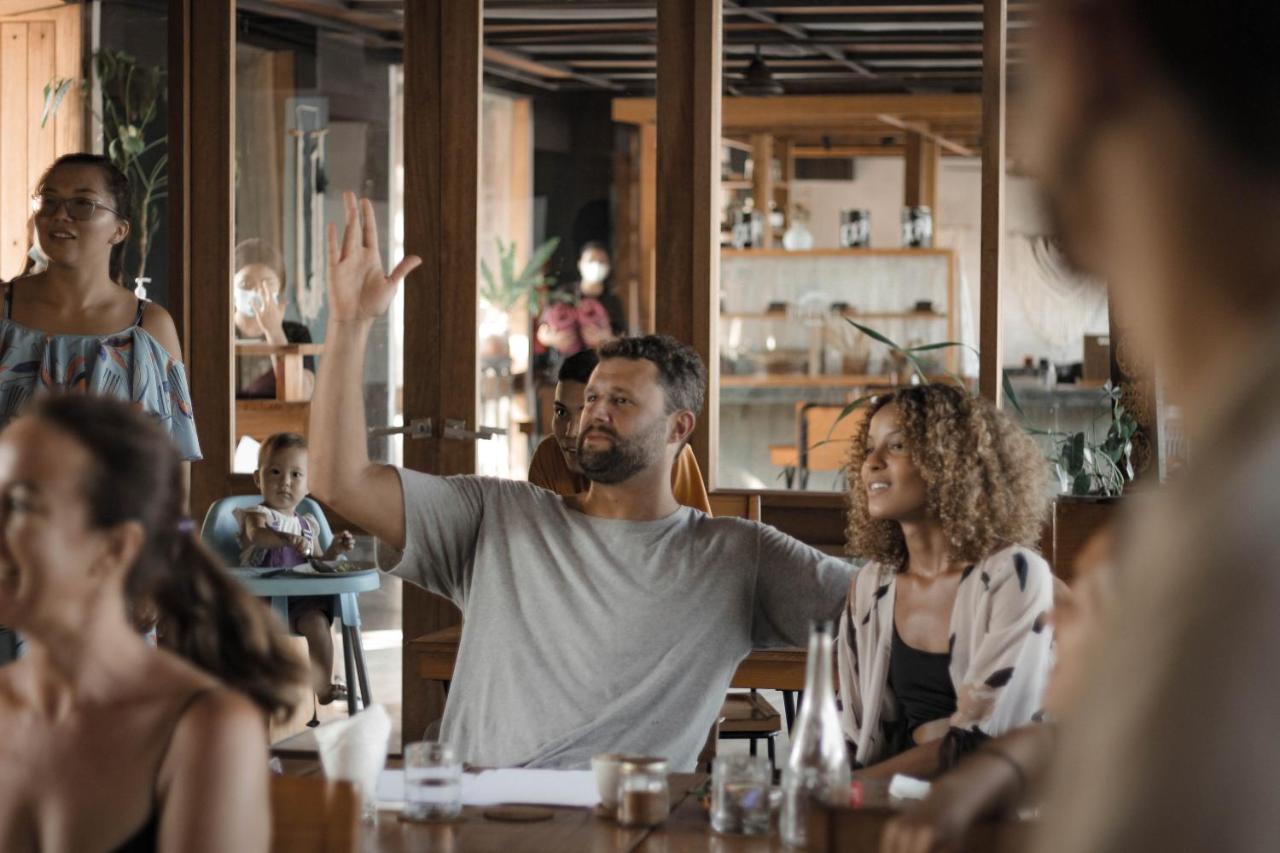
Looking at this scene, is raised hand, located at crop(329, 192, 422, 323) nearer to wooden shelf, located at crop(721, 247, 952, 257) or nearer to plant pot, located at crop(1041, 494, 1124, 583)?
plant pot, located at crop(1041, 494, 1124, 583)

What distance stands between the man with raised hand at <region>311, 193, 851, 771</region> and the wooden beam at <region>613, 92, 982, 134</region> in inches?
109

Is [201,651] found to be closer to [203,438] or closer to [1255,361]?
[1255,361]

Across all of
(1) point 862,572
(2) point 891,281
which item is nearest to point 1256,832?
(1) point 862,572

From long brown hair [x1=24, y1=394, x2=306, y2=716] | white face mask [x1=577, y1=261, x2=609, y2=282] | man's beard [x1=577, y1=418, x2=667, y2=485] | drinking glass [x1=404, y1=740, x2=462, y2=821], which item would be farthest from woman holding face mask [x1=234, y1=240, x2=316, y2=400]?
long brown hair [x1=24, y1=394, x2=306, y2=716]

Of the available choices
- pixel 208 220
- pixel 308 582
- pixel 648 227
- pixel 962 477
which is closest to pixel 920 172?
pixel 648 227

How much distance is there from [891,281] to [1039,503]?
6502 mm

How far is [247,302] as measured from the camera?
5137 mm

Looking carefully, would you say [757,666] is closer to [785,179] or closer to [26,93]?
[26,93]

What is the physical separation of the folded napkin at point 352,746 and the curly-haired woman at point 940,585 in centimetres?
75

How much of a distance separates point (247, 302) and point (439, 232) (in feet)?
2.35

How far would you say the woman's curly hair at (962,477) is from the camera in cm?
258

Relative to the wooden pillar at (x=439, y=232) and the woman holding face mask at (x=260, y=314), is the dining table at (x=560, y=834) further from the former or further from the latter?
the woman holding face mask at (x=260, y=314)

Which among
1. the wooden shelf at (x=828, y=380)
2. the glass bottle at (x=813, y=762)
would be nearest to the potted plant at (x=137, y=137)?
the wooden shelf at (x=828, y=380)

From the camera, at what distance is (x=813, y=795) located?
1.86 meters
